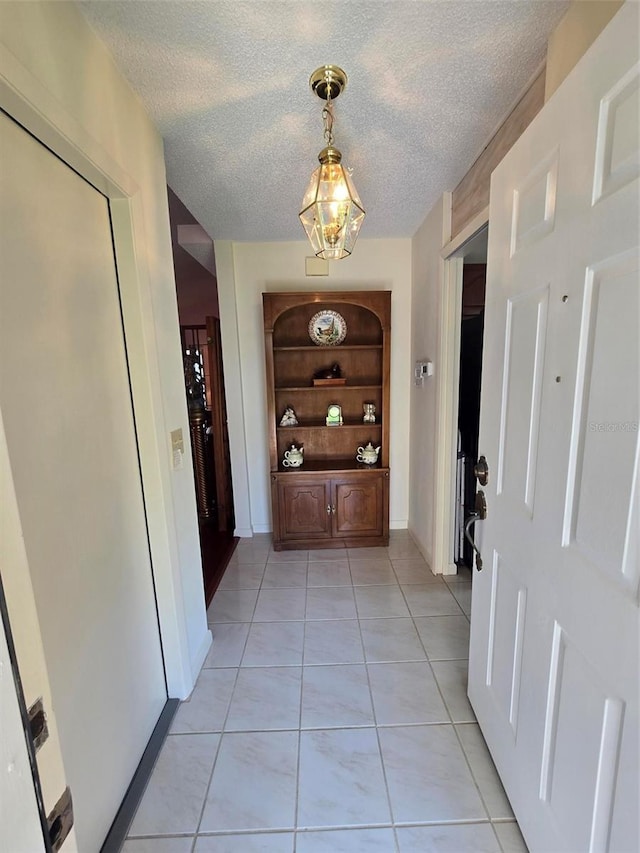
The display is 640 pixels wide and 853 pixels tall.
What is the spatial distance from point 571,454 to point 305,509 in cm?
232

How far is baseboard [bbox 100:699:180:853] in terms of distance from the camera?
A: 3.79 feet

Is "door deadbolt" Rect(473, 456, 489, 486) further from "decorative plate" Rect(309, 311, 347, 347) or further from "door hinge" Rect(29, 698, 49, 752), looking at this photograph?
"decorative plate" Rect(309, 311, 347, 347)

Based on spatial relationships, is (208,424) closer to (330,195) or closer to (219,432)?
(219,432)

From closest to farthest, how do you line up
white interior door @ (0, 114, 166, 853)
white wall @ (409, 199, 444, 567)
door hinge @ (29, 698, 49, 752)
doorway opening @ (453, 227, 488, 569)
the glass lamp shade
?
1. door hinge @ (29, 698, 49, 752)
2. white interior door @ (0, 114, 166, 853)
3. the glass lamp shade
4. white wall @ (409, 199, 444, 567)
5. doorway opening @ (453, 227, 488, 569)

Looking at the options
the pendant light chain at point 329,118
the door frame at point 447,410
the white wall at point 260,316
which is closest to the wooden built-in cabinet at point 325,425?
the white wall at point 260,316

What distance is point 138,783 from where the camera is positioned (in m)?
1.31

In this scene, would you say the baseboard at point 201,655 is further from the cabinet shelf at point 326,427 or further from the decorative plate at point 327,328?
the decorative plate at point 327,328

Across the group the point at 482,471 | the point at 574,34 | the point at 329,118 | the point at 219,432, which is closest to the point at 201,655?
the point at 482,471

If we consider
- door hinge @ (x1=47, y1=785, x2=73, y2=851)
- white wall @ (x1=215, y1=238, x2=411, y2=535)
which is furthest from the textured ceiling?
door hinge @ (x1=47, y1=785, x2=73, y2=851)

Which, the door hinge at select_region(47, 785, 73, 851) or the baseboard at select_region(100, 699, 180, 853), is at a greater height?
the door hinge at select_region(47, 785, 73, 851)

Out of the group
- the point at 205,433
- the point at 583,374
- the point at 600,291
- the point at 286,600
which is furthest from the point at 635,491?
the point at 205,433

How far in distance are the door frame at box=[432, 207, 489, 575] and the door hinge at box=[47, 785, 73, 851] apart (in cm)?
233

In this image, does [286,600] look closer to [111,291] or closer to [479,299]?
[111,291]

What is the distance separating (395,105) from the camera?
144cm
